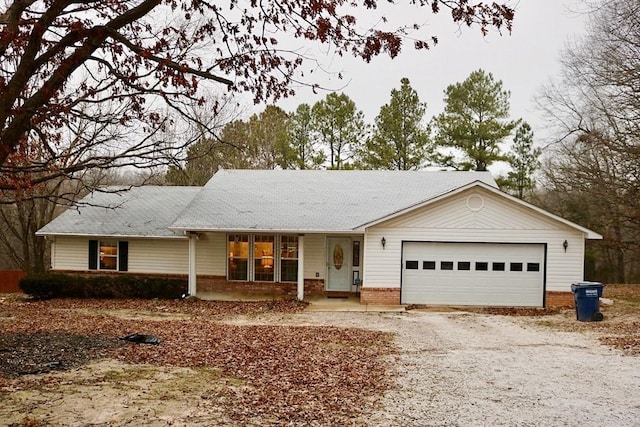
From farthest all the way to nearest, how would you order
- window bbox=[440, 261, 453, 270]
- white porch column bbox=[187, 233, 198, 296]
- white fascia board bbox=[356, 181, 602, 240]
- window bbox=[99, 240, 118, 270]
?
window bbox=[99, 240, 118, 270] → white porch column bbox=[187, 233, 198, 296] → window bbox=[440, 261, 453, 270] → white fascia board bbox=[356, 181, 602, 240]

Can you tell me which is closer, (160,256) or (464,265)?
(464,265)

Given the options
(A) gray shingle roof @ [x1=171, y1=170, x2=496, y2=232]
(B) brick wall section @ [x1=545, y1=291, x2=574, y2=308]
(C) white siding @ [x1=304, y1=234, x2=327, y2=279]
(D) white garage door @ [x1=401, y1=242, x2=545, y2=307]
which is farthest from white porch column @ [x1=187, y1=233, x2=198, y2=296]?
(B) brick wall section @ [x1=545, y1=291, x2=574, y2=308]

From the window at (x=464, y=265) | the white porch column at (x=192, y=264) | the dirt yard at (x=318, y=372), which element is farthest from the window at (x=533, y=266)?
the white porch column at (x=192, y=264)

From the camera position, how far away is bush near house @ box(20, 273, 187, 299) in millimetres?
19656

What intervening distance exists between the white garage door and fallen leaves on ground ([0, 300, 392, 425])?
543 cm

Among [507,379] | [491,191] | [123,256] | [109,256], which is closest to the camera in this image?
[507,379]

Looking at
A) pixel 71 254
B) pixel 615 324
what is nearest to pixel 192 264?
pixel 71 254

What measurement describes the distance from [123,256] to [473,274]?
13.1 meters

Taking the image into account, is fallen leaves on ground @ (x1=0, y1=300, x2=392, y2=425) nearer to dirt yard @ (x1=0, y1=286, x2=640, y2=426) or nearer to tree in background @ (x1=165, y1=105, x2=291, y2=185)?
dirt yard @ (x1=0, y1=286, x2=640, y2=426)

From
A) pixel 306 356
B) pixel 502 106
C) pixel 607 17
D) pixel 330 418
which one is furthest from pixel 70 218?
pixel 502 106

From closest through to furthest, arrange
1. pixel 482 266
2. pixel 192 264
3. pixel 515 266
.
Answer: pixel 515 266 → pixel 482 266 → pixel 192 264

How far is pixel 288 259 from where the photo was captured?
19969 mm

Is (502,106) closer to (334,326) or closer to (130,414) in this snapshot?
(334,326)

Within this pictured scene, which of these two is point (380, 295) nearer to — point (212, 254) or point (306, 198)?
point (306, 198)
